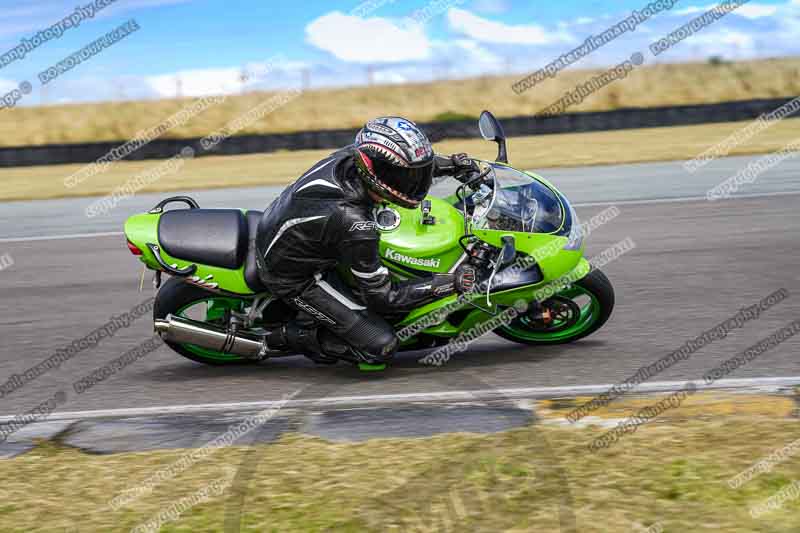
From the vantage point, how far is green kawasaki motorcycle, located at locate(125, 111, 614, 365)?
592 centimetres

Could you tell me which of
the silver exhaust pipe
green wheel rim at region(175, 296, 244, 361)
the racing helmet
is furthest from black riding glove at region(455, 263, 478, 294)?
green wheel rim at region(175, 296, 244, 361)

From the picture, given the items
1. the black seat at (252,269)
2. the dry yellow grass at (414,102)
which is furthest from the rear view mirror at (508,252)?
the dry yellow grass at (414,102)

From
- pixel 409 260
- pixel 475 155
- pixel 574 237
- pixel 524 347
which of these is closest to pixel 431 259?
pixel 409 260

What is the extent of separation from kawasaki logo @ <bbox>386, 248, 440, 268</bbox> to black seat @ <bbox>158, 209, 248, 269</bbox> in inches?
34.4

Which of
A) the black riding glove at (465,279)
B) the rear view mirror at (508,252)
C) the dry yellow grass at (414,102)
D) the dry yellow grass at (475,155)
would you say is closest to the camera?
the rear view mirror at (508,252)

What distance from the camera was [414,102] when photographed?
34.2 m

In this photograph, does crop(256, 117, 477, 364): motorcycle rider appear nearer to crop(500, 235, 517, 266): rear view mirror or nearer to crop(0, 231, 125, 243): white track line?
crop(500, 235, 517, 266): rear view mirror

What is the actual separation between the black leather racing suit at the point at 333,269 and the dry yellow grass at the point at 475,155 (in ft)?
34.2

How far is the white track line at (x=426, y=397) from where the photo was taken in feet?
18.1

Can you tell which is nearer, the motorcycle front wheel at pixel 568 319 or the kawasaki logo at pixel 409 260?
the kawasaki logo at pixel 409 260

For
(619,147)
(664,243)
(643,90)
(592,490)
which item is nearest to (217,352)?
(592,490)

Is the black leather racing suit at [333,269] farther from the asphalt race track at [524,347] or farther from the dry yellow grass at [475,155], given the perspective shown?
the dry yellow grass at [475,155]

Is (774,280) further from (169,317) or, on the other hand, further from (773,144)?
(773,144)

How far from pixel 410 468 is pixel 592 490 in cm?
80
